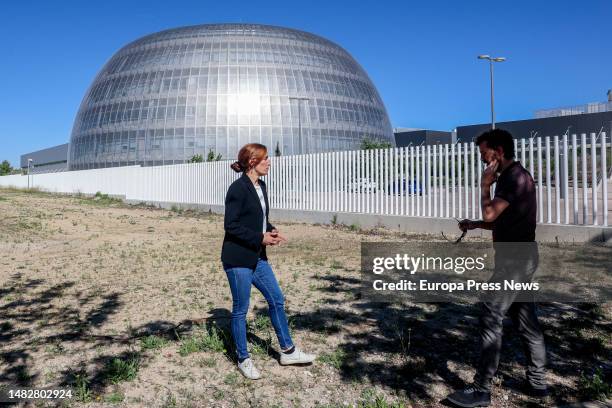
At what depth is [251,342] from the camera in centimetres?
504

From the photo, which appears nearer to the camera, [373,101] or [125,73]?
[125,73]

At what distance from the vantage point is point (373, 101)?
55875 mm

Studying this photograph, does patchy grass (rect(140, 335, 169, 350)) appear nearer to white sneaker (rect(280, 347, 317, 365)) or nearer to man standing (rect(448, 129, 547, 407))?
white sneaker (rect(280, 347, 317, 365))

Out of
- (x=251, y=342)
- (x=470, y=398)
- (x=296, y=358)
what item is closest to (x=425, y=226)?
(x=251, y=342)

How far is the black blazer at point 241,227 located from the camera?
400cm

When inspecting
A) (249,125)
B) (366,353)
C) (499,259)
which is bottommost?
(366,353)

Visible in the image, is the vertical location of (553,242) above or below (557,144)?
below

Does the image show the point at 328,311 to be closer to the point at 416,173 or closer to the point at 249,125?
the point at 416,173

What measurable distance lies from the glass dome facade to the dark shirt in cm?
→ 4341

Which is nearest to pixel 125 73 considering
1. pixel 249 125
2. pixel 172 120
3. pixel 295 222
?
pixel 172 120

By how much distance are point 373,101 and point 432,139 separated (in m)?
27.9

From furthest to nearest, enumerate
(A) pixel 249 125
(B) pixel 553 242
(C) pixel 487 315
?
1. (A) pixel 249 125
2. (B) pixel 553 242
3. (C) pixel 487 315

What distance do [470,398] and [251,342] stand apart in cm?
234

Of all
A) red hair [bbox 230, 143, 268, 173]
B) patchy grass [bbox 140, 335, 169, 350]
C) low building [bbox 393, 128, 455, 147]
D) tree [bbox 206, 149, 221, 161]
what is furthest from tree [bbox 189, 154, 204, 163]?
low building [bbox 393, 128, 455, 147]
